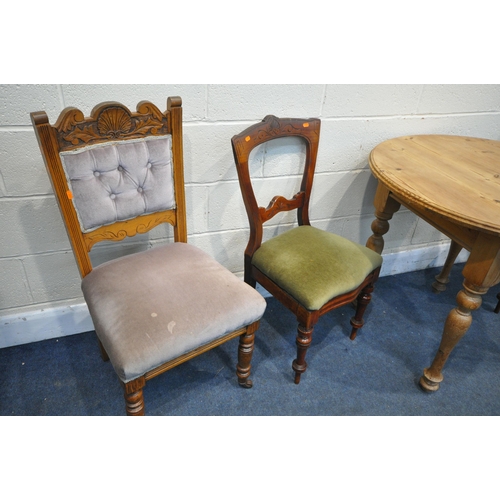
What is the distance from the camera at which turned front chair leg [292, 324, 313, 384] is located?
138 centimetres

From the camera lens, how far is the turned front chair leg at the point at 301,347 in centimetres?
138

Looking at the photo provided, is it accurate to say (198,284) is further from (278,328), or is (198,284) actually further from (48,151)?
(278,328)

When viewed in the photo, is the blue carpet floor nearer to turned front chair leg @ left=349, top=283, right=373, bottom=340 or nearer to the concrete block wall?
turned front chair leg @ left=349, top=283, right=373, bottom=340

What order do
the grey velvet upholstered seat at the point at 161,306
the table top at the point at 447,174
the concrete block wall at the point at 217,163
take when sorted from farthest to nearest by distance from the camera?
the concrete block wall at the point at 217,163 < the table top at the point at 447,174 < the grey velvet upholstered seat at the point at 161,306

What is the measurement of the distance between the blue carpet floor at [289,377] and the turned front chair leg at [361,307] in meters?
0.07

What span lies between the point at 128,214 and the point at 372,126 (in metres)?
1.10

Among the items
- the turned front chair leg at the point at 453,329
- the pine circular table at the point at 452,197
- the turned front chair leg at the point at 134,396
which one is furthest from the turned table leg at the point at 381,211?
the turned front chair leg at the point at 134,396

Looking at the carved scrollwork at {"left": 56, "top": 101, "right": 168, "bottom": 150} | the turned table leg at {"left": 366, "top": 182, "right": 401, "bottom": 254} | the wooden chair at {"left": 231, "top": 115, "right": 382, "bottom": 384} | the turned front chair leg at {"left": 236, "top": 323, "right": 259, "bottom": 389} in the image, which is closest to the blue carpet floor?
the turned front chair leg at {"left": 236, "top": 323, "right": 259, "bottom": 389}

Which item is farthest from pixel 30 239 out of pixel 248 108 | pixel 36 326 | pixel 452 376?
pixel 452 376

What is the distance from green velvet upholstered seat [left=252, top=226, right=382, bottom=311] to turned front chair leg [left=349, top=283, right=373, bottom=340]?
158 mm

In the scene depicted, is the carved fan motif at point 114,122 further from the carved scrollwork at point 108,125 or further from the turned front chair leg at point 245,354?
the turned front chair leg at point 245,354

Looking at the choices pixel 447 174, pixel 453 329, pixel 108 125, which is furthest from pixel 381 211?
pixel 108 125

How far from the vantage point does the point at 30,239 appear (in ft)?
4.66

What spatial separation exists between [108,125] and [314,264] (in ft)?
2.64
